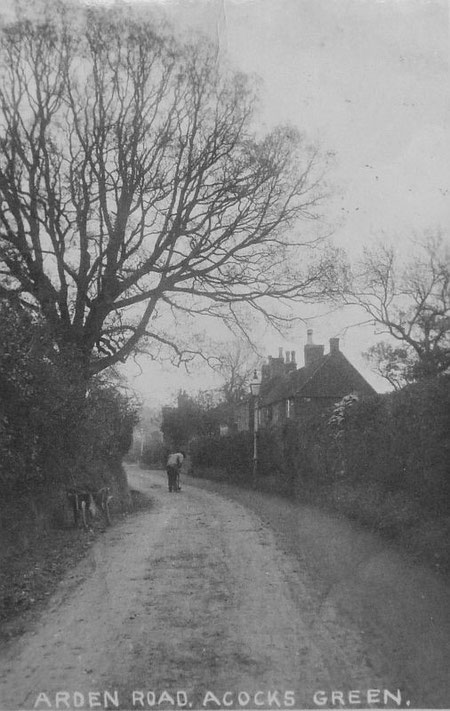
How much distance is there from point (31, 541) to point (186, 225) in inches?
422

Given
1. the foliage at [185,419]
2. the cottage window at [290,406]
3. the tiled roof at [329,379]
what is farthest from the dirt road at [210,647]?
the foliage at [185,419]

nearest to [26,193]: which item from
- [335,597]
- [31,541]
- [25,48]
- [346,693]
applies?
[25,48]

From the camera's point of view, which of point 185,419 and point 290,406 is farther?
point 185,419

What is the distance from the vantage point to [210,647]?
559cm

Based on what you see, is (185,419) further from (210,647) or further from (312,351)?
(210,647)

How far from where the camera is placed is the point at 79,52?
15727mm

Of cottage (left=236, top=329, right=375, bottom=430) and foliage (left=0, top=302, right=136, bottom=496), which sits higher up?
cottage (left=236, top=329, right=375, bottom=430)

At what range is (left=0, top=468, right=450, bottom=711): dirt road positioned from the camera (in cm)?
456

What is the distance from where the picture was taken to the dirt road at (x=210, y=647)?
4559mm

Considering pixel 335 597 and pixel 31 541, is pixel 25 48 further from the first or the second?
pixel 335 597

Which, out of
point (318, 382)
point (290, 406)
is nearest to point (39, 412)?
point (318, 382)

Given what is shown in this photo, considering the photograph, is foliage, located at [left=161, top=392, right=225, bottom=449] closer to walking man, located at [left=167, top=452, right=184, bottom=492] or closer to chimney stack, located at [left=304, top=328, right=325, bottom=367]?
chimney stack, located at [left=304, top=328, right=325, bottom=367]

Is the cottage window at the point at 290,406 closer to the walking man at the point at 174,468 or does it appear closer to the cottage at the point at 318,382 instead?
the cottage at the point at 318,382

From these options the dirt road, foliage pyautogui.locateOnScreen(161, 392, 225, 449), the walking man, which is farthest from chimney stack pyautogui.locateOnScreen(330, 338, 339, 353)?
the dirt road
